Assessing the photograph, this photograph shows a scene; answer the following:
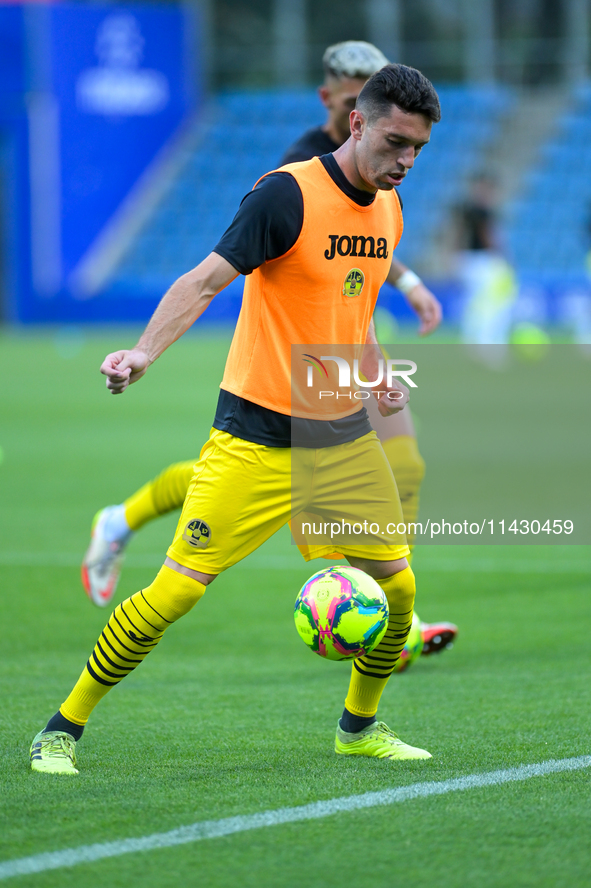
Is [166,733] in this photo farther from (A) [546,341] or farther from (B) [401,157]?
(A) [546,341]

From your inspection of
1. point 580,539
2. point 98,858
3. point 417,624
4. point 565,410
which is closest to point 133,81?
point 565,410

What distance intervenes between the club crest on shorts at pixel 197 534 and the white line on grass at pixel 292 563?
408 cm

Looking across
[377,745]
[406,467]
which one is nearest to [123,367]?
[377,745]

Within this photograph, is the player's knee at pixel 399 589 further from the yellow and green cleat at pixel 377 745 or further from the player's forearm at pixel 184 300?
the player's forearm at pixel 184 300

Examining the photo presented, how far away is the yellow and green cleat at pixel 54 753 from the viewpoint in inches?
160

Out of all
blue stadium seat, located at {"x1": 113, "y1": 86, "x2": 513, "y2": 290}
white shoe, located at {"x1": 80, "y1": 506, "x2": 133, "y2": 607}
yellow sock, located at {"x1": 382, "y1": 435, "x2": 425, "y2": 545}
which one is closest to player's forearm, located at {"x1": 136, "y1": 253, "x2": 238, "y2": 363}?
yellow sock, located at {"x1": 382, "y1": 435, "x2": 425, "y2": 545}

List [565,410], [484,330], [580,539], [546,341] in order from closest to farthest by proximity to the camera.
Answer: [580,539]
[565,410]
[484,330]
[546,341]

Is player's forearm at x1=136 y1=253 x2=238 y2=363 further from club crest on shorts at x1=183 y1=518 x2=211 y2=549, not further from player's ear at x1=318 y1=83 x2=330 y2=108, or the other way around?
player's ear at x1=318 y1=83 x2=330 y2=108

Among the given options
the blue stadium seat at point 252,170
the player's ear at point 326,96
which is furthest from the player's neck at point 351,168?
the blue stadium seat at point 252,170

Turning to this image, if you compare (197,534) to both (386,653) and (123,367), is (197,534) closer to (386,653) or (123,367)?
(123,367)

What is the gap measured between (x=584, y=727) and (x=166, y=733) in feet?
5.13

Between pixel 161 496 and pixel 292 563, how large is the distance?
238 cm

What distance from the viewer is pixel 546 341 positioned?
25.5m

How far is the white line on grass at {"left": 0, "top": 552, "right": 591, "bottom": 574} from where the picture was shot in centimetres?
797
